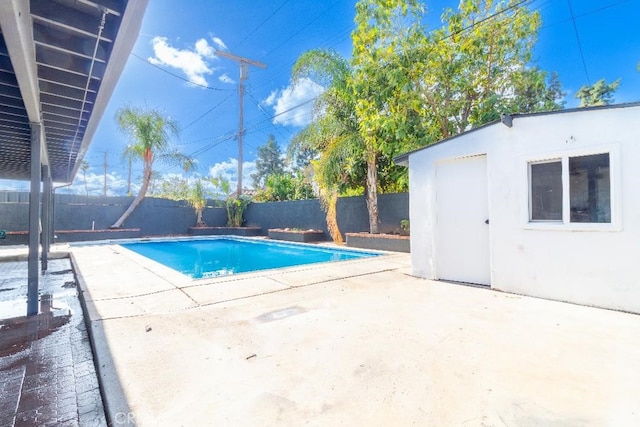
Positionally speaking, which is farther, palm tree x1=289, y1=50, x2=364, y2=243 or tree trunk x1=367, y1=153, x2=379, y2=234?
tree trunk x1=367, y1=153, x2=379, y2=234

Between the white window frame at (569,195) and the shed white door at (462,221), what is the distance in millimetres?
633

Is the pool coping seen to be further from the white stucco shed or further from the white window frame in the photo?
the white window frame

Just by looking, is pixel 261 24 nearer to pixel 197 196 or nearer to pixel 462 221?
pixel 197 196

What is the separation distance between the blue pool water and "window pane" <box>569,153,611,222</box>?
20.0 feet

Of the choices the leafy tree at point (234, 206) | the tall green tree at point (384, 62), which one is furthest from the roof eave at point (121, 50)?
the leafy tree at point (234, 206)

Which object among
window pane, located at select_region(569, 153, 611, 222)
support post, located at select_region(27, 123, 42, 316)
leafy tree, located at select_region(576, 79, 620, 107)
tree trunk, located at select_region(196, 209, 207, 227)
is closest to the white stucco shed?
window pane, located at select_region(569, 153, 611, 222)

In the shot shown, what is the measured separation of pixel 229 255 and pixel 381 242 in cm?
582

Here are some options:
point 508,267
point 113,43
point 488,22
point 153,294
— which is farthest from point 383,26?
point 153,294

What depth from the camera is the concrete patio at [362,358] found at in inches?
77.7

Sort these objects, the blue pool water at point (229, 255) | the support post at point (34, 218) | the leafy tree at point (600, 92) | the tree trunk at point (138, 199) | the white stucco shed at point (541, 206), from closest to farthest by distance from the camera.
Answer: the white stucco shed at point (541, 206)
the support post at point (34, 218)
the blue pool water at point (229, 255)
the tree trunk at point (138, 199)
the leafy tree at point (600, 92)

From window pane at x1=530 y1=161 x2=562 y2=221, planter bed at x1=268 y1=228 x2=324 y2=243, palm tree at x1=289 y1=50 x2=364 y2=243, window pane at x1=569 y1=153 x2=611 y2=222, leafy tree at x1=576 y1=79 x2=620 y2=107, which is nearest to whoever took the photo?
window pane at x1=569 y1=153 x2=611 y2=222

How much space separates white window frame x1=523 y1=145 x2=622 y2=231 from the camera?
3.77 meters

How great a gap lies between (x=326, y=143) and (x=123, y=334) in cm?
999

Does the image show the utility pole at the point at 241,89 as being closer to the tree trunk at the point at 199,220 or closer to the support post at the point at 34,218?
the tree trunk at the point at 199,220
